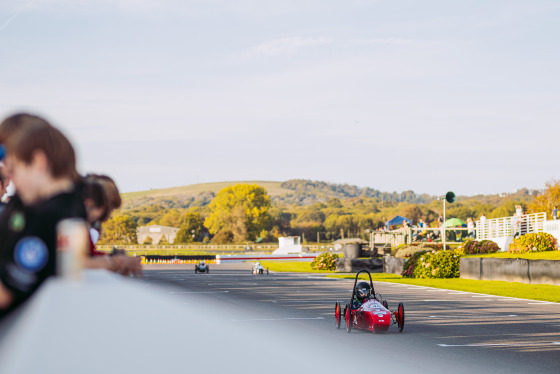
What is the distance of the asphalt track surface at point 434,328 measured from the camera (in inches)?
427

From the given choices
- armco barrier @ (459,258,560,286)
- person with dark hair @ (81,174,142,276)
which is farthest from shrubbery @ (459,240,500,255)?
person with dark hair @ (81,174,142,276)

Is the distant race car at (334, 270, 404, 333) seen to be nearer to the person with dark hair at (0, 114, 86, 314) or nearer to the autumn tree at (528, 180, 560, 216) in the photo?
the person with dark hair at (0, 114, 86, 314)

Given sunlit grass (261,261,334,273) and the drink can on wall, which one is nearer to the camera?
the drink can on wall

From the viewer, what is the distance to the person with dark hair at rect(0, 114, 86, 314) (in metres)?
1.82

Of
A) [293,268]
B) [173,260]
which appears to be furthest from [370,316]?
[173,260]

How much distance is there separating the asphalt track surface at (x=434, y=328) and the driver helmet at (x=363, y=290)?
2.24 feet

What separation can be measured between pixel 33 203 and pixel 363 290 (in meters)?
13.3

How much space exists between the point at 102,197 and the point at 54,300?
1.29 meters

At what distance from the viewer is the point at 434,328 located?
15.4m

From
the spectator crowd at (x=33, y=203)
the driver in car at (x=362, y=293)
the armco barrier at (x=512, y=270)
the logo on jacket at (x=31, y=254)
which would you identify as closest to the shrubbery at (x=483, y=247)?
the armco barrier at (x=512, y=270)

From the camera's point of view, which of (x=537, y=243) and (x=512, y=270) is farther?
(x=537, y=243)

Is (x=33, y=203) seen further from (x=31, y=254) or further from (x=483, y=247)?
(x=483, y=247)

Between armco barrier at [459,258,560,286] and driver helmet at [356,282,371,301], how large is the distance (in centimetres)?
1591

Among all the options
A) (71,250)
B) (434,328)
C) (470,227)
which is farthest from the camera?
(470,227)
